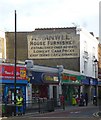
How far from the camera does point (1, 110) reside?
111 feet

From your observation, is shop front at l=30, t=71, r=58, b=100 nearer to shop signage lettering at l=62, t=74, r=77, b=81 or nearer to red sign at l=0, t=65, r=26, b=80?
shop signage lettering at l=62, t=74, r=77, b=81

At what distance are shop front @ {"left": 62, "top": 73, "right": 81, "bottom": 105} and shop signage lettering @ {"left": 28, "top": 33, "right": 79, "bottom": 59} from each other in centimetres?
381

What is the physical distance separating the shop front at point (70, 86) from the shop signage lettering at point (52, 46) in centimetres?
381

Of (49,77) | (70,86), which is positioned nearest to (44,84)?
(49,77)

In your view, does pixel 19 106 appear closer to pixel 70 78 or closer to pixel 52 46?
pixel 70 78

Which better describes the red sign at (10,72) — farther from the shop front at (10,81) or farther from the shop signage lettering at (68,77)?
the shop signage lettering at (68,77)

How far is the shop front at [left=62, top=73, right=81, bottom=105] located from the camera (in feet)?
188

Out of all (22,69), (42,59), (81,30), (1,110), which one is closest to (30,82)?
(22,69)

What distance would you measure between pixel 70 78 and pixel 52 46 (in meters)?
6.26

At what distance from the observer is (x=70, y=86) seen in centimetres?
6078

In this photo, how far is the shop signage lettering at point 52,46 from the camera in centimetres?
6270

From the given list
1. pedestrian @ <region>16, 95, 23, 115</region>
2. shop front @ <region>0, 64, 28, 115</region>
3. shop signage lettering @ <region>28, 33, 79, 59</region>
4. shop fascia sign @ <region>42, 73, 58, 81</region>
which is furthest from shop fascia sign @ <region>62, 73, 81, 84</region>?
pedestrian @ <region>16, 95, 23, 115</region>

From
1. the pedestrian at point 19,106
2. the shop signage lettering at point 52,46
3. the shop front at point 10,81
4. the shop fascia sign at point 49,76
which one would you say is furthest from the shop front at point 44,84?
the pedestrian at point 19,106

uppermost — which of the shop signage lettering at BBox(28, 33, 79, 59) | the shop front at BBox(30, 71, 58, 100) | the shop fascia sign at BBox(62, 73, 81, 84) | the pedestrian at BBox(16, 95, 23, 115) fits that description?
the shop signage lettering at BBox(28, 33, 79, 59)
